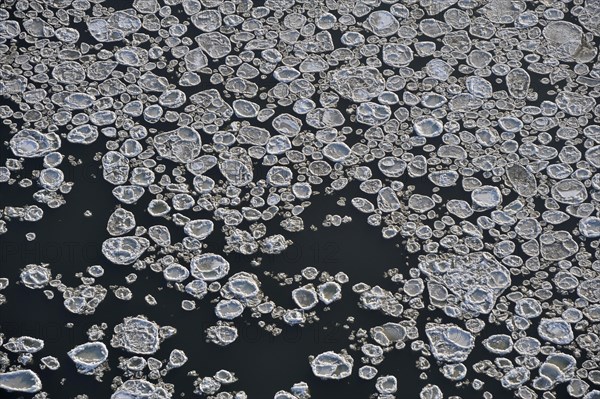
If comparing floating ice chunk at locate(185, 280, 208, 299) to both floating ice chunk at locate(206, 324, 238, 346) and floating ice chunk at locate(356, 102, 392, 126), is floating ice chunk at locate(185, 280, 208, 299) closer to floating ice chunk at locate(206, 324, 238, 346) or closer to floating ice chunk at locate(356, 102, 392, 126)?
floating ice chunk at locate(206, 324, 238, 346)

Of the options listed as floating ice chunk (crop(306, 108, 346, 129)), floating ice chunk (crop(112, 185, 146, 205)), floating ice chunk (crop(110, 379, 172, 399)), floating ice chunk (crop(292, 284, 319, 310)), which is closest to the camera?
floating ice chunk (crop(110, 379, 172, 399))

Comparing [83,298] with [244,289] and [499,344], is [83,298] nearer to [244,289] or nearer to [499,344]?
[244,289]

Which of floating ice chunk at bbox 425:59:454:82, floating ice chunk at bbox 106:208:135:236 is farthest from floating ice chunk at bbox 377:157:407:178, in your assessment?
floating ice chunk at bbox 106:208:135:236

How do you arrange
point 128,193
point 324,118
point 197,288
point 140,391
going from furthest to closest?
point 324,118, point 128,193, point 197,288, point 140,391

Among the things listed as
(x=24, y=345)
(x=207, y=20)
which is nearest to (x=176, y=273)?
(x=24, y=345)

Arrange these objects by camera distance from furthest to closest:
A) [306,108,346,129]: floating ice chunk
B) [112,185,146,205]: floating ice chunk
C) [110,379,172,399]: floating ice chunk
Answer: [306,108,346,129]: floating ice chunk
[112,185,146,205]: floating ice chunk
[110,379,172,399]: floating ice chunk

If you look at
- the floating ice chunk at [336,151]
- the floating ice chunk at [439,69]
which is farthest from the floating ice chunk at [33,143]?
the floating ice chunk at [439,69]

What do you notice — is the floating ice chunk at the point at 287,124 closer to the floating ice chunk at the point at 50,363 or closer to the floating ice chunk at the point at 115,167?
the floating ice chunk at the point at 115,167
